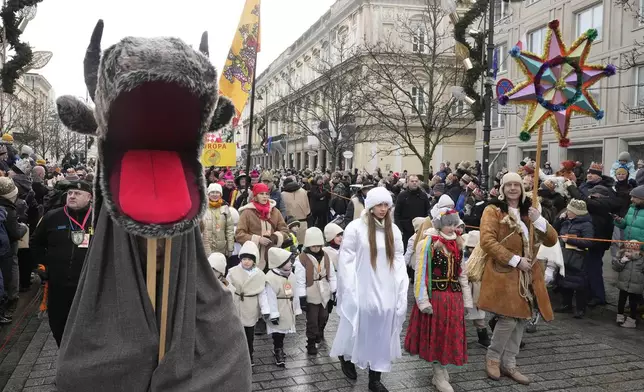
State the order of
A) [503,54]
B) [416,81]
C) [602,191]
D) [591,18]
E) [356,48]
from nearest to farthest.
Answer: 1. [602,191]
2. [416,81]
3. [591,18]
4. [503,54]
5. [356,48]

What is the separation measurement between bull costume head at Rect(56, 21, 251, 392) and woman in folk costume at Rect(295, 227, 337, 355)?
4.16 meters

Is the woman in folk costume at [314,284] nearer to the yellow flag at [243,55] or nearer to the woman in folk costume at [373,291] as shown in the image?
the woman in folk costume at [373,291]

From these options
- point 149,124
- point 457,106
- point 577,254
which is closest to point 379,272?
point 149,124

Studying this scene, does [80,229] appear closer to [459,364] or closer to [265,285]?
[265,285]

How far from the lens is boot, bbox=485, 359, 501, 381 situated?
5.41 meters

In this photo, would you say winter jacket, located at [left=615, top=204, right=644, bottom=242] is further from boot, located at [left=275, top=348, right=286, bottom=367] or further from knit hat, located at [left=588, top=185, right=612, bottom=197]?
boot, located at [left=275, top=348, right=286, bottom=367]

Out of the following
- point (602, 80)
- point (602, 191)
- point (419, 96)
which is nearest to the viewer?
point (602, 191)

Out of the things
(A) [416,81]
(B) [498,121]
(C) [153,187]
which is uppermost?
(A) [416,81]

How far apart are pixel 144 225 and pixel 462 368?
477 cm

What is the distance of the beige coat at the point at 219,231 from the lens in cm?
769

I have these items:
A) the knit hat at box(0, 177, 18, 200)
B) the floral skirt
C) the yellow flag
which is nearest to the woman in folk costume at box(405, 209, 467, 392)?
the floral skirt

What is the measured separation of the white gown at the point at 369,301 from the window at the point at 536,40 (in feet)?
78.8

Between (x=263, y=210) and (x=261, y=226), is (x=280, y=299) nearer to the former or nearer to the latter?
(x=261, y=226)

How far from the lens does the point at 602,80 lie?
22.8m
